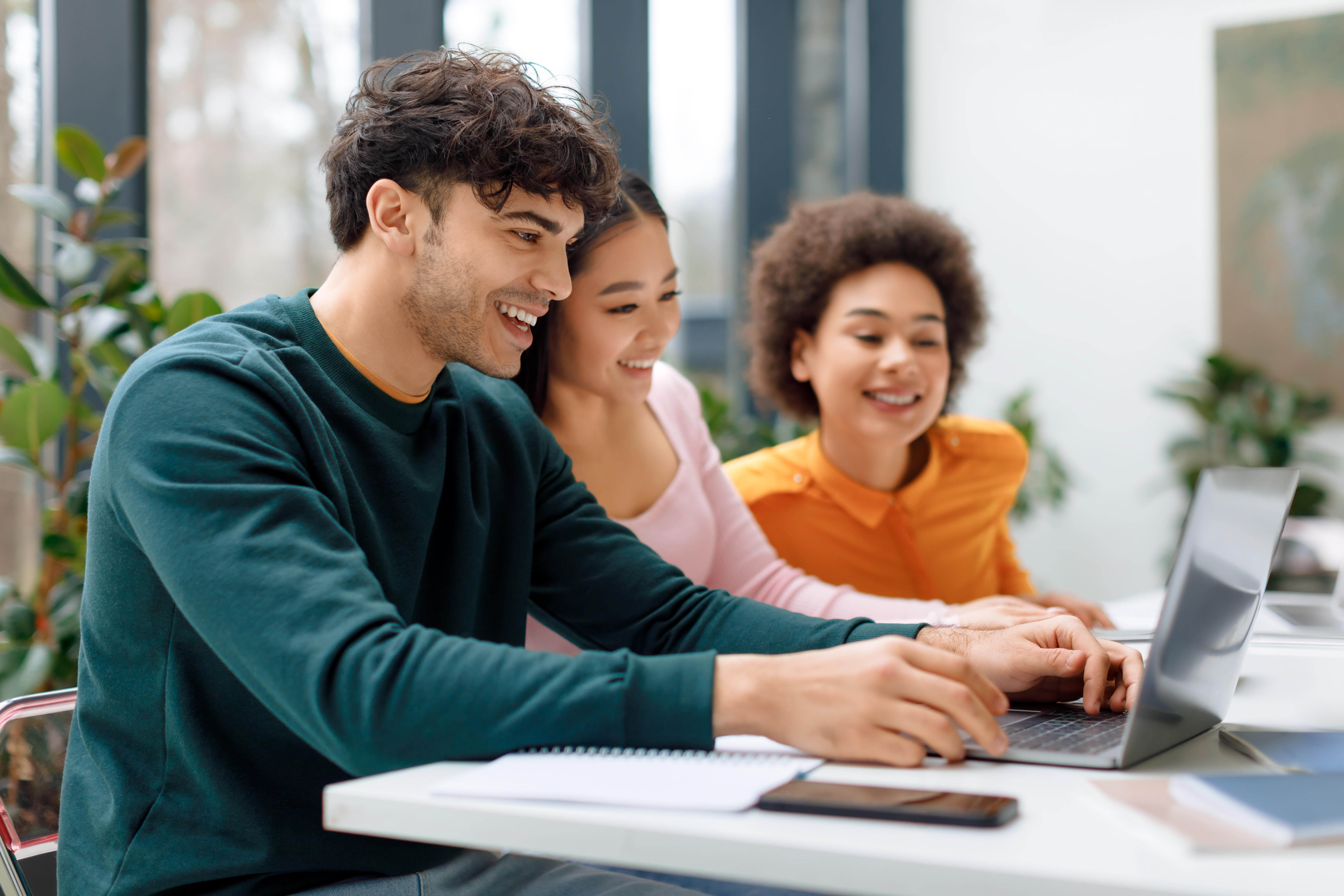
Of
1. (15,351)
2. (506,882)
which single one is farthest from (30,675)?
(506,882)

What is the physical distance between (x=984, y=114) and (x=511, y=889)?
4762mm

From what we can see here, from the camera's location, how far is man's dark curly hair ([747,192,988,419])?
2270 millimetres

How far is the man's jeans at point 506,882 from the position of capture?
1.04 m

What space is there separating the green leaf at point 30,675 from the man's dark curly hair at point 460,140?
2.96 feet

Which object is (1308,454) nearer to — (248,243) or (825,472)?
(825,472)

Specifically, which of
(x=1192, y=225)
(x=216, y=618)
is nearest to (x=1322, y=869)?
(x=216, y=618)

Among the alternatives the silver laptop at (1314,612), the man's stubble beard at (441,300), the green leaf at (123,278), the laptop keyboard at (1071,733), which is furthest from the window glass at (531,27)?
the laptop keyboard at (1071,733)

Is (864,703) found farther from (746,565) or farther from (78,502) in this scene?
(78,502)

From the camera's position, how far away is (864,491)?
2.17 meters

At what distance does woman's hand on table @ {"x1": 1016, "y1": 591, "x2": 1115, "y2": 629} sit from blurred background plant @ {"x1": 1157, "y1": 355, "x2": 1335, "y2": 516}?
2989mm

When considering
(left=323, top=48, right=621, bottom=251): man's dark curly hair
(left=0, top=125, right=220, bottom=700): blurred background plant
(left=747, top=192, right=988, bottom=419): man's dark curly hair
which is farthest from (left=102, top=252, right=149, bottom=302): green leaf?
(left=747, top=192, right=988, bottom=419): man's dark curly hair

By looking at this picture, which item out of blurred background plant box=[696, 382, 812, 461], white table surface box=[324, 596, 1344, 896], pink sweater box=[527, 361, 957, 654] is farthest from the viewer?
blurred background plant box=[696, 382, 812, 461]

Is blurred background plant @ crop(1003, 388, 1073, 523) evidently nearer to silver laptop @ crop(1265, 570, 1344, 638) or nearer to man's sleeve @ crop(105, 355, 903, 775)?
silver laptop @ crop(1265, 570, 1344, 638)

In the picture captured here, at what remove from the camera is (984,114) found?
16.8 feet
